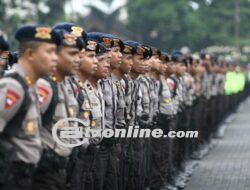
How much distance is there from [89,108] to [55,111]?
1362mm

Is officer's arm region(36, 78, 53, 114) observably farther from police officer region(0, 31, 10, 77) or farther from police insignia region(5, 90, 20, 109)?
police officer region(0, 31, 10, 77)

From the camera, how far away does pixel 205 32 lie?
234ft

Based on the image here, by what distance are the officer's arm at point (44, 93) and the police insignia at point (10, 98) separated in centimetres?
57

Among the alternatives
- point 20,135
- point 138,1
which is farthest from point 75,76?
point 138,1

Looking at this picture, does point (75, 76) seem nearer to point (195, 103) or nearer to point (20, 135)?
point (20, 135)

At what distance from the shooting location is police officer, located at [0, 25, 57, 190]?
5.98 m

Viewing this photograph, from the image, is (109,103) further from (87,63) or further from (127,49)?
(127,49)

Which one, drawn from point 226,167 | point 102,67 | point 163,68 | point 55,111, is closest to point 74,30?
point 102,67

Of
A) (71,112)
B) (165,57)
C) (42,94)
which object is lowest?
(71,112)

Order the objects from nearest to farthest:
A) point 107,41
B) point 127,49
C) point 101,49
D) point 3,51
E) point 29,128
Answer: point 29,128, point 3,51, point 101,49, point 107,41, point 127,49

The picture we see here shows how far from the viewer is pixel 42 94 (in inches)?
→ 259

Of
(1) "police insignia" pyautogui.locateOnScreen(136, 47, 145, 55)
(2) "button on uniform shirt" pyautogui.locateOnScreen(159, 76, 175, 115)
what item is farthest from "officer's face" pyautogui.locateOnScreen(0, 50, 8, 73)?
(2) "button on uniform shirt" pyautogui.locateOnScreen(159, 76, 175, 115)

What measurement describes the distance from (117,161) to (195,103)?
851 centimetres

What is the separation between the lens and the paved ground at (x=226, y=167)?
1274 cm
